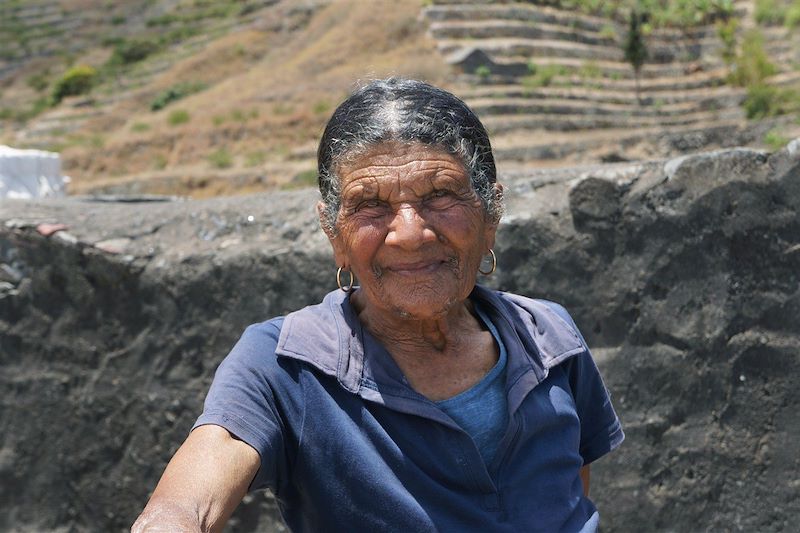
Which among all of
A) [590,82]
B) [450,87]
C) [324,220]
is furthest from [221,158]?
[324,220]

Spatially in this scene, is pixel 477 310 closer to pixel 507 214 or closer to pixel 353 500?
pixel 353 500

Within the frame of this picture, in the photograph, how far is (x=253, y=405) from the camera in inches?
63.9

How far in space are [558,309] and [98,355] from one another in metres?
1.82

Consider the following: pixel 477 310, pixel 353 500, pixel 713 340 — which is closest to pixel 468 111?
pixel 477 310

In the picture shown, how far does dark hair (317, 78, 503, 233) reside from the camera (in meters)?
1.75

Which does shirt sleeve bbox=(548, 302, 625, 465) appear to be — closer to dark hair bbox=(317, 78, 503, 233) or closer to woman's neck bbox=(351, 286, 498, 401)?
woman's neck bbox=(351, 286, 498, 401)

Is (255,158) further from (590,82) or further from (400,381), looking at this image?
(400,381)

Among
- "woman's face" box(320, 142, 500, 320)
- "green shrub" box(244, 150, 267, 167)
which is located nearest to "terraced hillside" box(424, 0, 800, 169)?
"green shrub" box(244, 150, 267, 167)

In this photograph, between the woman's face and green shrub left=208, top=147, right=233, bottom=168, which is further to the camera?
green shrub left=208, top=147, right=233, bottom=168

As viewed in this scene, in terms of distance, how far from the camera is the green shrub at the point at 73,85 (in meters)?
30.5

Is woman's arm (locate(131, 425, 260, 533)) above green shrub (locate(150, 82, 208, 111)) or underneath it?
above

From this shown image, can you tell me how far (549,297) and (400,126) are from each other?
1.39 m

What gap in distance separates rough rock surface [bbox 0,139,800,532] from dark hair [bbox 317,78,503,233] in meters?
1.21

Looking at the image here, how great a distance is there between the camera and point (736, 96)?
69.1 feet
